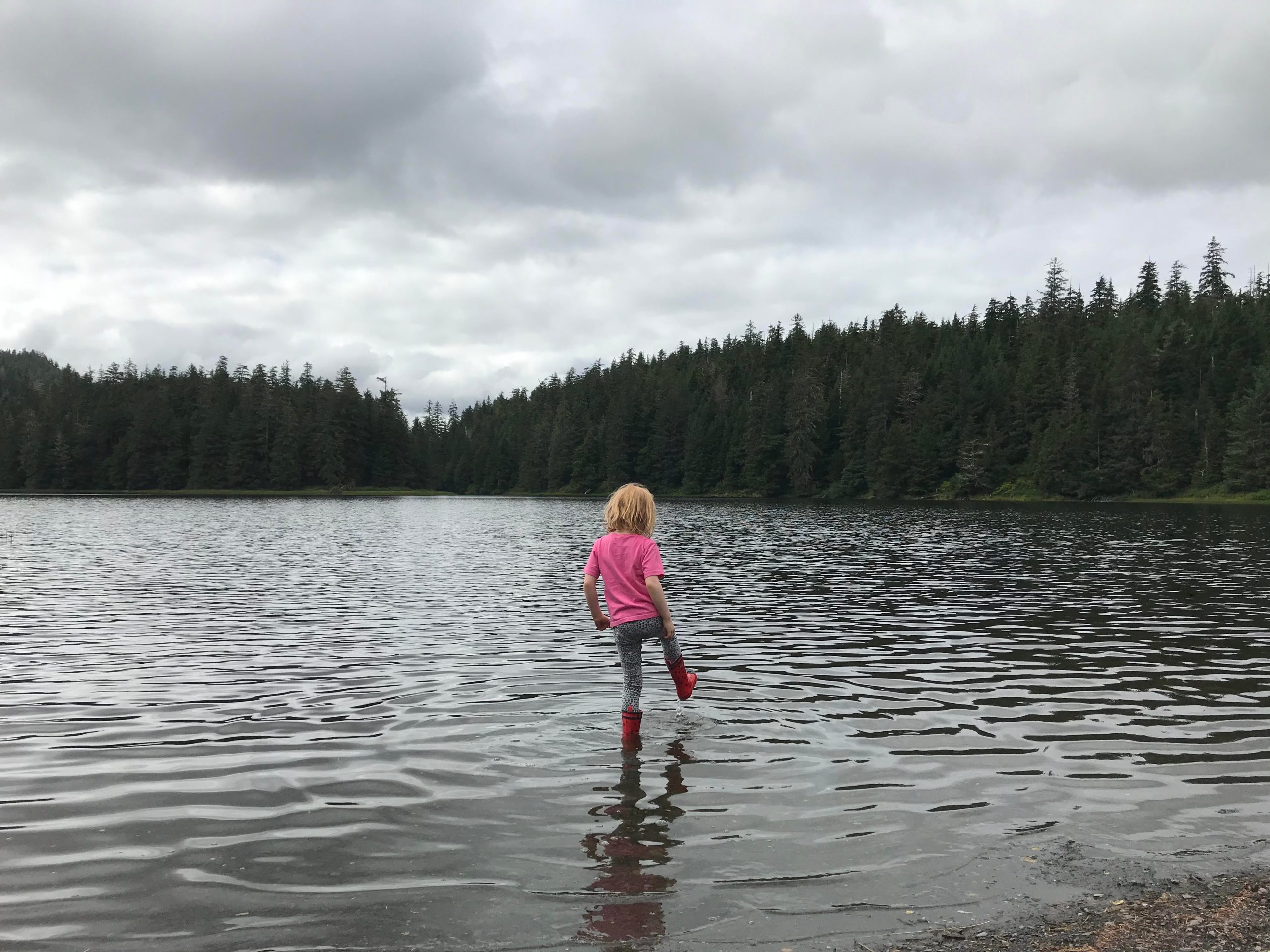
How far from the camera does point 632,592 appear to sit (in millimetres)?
9555

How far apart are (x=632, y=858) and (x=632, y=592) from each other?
338 centimetres

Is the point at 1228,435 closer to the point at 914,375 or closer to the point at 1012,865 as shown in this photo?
the point at 914,375

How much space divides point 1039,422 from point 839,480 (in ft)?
101

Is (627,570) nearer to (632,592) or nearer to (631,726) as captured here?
(632,592)

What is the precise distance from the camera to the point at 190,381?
7613 inches

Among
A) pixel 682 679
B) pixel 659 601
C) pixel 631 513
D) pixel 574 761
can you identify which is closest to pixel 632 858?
pixel 574 761

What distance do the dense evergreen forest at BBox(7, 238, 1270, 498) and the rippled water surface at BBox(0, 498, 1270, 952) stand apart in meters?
108

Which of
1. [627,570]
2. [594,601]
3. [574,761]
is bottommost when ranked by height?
[574,761]

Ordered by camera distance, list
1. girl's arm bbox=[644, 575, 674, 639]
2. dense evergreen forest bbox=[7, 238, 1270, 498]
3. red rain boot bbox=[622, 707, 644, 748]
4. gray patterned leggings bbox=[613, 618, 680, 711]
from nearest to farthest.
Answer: girl's arm bbox=[644, 575, 674, 639] → gray patterned leggings bbox=[613, 618, 680, 711] → red rain boot bbox=[622, 707, 644, 748] → dense evergreen forest bbox=[7, 238, 1270, 498]

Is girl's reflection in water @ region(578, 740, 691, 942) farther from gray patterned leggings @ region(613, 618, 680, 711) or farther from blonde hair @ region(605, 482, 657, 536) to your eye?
blonde hair @ region(605, 482, 657, 536)

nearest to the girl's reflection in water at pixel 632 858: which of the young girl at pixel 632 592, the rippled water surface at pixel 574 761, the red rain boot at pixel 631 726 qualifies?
the rippled water surface at pixel 574 761

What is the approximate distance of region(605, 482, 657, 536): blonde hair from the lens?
30.8 feet

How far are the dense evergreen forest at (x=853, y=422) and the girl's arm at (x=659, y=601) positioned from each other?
4613 inches

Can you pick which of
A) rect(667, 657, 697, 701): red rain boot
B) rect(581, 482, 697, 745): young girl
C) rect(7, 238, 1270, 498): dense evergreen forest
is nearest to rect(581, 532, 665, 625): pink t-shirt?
rect(581, 482, 697, 745): young girl
